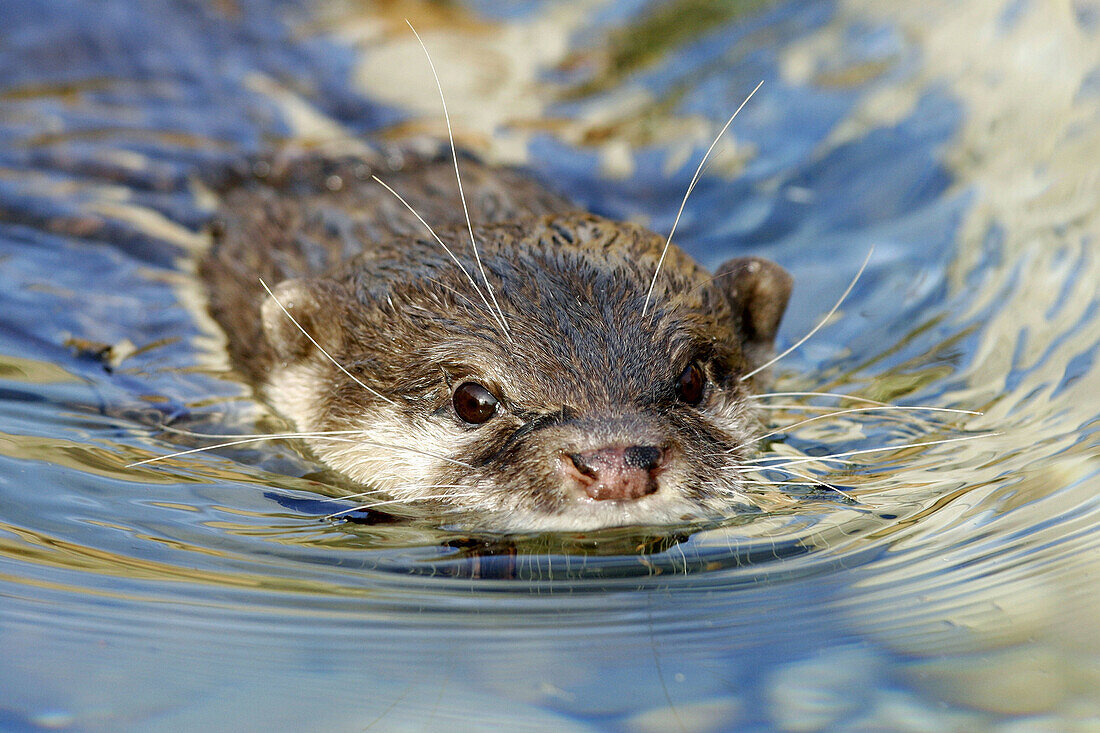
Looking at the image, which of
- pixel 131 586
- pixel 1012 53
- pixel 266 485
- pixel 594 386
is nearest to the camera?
pixel 131 586

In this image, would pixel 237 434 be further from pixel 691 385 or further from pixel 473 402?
pixel 691 385

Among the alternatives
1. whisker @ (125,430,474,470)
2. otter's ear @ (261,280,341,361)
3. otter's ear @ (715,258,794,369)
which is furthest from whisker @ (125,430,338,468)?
otter's ear @ (715,258,794,369)

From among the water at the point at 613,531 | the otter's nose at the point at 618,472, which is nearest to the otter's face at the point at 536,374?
the otter's nose at the point at 618,472

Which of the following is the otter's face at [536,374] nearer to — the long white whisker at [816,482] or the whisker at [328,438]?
the whisker at [328,438]

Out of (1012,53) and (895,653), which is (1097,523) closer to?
(895,653)

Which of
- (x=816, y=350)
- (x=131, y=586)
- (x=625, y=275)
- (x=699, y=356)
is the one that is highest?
(x=816, y=350)

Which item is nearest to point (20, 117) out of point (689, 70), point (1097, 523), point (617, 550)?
point (689, 70)

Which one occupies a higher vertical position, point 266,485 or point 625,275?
point 625,275
